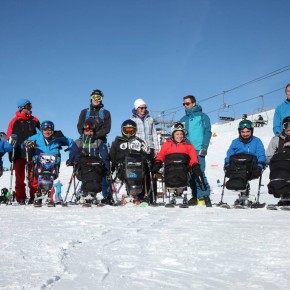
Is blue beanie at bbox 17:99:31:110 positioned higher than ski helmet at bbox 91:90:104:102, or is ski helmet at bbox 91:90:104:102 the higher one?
ski helmet at bbox 91:90:104:102

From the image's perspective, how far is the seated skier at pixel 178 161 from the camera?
687 centimetres

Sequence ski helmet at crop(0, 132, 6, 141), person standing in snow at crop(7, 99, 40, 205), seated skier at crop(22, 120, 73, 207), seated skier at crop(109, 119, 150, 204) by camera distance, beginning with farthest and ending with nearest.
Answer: ski helmet at crop(0, 132, 6, 141), person standing in snow at crop(7, 99, 40, 205), seated skier at crop(22, 120, 73, 207), seated skier at crop(109, 119, 150, 204)

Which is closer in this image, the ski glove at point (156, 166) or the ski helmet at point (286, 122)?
the ski helmet at point (286, 122)

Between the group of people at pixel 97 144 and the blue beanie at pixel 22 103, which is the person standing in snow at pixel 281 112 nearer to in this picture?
the group of people at pixel 97 144

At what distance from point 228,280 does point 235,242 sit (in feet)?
3.44

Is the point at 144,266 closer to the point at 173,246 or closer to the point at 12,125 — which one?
the point at 173,246

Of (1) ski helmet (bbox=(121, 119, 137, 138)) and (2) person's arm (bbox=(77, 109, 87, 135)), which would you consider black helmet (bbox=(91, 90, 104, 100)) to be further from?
(1) ski helmet (bbox=(121, 119, 137, 138))

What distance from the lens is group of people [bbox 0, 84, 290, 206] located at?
6926mm

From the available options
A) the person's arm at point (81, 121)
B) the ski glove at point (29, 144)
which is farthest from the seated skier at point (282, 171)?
the ski glove at point (29, 144)

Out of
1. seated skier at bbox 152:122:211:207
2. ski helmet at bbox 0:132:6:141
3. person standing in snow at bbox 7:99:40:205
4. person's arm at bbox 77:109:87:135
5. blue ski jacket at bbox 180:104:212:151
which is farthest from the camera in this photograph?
ski helmet at bbox 0:132:6:141

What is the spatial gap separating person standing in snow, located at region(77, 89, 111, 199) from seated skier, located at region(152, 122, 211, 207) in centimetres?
113

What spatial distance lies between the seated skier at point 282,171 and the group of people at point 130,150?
0.04m

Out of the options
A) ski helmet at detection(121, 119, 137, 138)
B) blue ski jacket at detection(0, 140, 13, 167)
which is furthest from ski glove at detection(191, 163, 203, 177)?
blue ski jacket at detection(0, 140, 13, 167)

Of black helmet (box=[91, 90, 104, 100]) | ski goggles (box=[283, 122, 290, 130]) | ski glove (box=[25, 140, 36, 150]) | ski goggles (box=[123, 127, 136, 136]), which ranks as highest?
black helmet (box=[91, 90, 104, 100])
